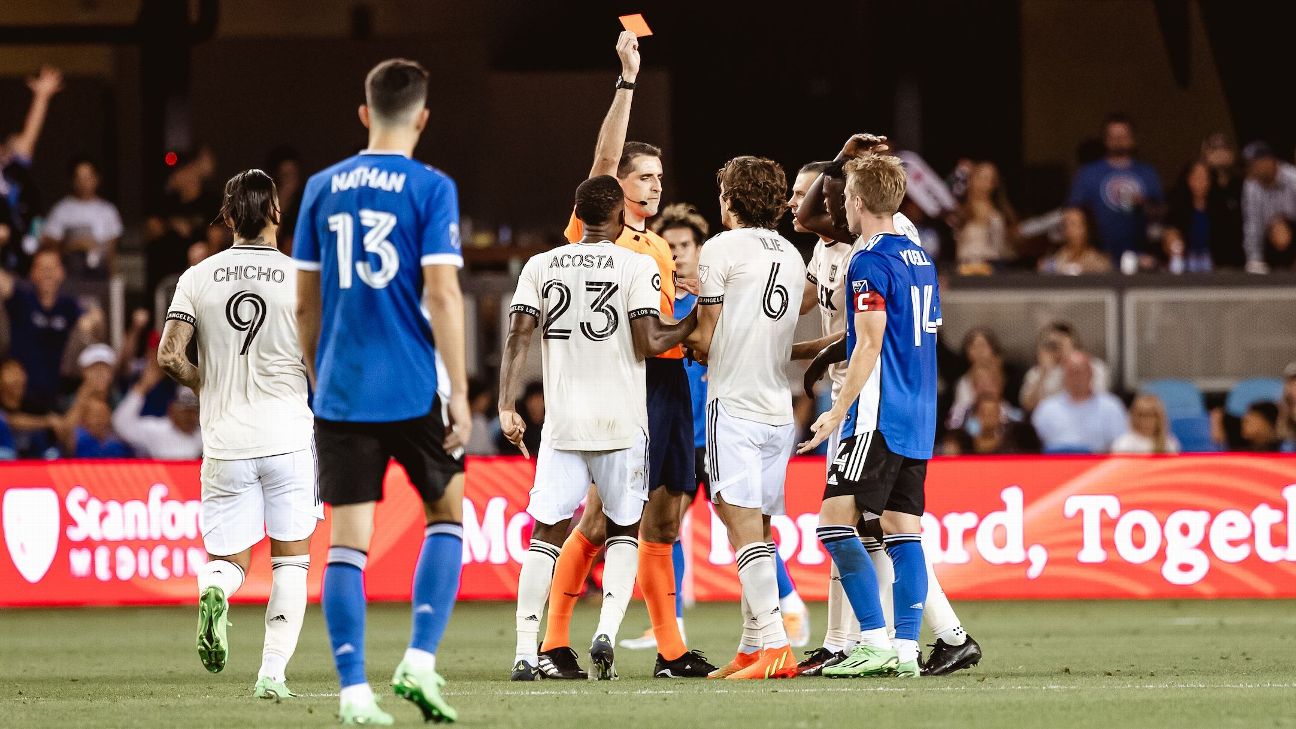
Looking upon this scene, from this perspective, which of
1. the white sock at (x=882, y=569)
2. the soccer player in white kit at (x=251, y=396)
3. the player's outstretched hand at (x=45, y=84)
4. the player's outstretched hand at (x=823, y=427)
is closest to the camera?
the player's outstretched hand at (x=823, y=427)

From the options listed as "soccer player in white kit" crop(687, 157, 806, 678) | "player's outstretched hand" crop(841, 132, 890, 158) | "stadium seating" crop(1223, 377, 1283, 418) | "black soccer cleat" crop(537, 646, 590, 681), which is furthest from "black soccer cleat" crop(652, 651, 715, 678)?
"stadium seating" crop(1223, 377, 1283, 418)

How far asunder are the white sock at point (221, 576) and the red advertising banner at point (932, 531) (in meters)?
5.64

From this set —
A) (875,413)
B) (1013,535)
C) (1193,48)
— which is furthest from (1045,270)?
(875,413)

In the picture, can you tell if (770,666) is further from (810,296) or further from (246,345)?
(246,345)

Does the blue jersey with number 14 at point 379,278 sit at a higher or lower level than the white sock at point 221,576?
higher

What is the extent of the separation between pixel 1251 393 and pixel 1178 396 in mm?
598

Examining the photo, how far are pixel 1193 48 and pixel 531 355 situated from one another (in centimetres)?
1021

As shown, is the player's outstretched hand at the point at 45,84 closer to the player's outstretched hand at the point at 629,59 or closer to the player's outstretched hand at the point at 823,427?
the player's outstretched hand at the point at 629,59

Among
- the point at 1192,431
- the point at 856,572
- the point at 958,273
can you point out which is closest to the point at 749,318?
the point at 856,572

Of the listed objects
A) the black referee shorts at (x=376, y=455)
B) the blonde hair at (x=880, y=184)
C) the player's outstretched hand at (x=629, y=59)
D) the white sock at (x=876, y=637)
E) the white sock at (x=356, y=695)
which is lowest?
the white sock at (x=876, y=637)

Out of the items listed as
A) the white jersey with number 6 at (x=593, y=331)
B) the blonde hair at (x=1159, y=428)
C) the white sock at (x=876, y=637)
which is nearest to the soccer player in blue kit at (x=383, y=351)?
the white jersey with number 6 at (x=593, y=331)

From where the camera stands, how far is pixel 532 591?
334 inches

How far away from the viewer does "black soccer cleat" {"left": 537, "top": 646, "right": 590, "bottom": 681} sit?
8.59 meters

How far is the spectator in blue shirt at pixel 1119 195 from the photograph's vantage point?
1733cm
